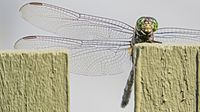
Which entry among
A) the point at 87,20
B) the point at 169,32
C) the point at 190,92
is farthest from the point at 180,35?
the point at 190,92

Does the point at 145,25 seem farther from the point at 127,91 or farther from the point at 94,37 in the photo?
the point at 127,91

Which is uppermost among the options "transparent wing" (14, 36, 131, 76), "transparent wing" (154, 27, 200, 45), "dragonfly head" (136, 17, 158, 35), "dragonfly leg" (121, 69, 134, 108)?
"dragonfly head" (136, 17, 158, 35)

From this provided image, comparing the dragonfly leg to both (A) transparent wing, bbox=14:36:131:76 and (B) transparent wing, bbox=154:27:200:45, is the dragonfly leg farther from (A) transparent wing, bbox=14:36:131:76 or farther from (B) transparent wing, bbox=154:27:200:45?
(B) transparent wing, bbox=154:27:200:45

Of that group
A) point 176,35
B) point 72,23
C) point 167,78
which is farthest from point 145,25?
point 167,78

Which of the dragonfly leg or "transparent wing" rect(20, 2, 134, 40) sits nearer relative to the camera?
the dragonfly leg

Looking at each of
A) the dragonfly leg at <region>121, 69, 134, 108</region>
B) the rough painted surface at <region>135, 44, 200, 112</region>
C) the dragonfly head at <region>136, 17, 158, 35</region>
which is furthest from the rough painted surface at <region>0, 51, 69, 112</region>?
the dragonfly head at <region>136, 17, 158, 35</region>

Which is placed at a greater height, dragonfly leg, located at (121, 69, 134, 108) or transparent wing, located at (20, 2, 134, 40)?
transparent wing, located at (20, 2, 134, 40)
